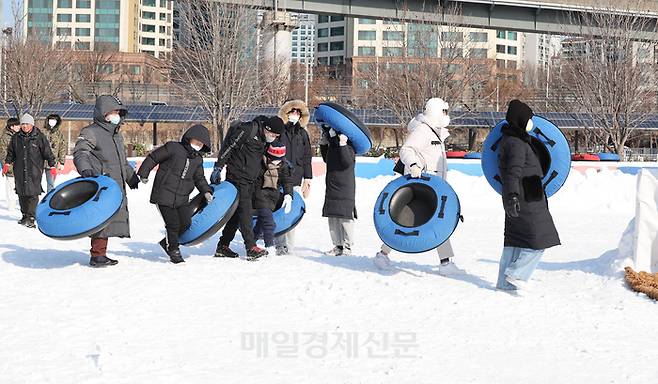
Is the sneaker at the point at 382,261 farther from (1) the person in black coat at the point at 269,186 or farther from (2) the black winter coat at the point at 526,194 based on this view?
(2) the black winter coat at the point at 526,194

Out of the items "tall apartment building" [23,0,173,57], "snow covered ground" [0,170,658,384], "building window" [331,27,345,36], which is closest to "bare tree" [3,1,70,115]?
"snow covered ground" [0,170,658,384]

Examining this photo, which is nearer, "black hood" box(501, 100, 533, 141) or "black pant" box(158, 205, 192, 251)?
"black hood" box(501, 100, 533, 141)

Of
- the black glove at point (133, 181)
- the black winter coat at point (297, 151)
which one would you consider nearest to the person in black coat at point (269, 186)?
the black winter coat at point (297, 151)

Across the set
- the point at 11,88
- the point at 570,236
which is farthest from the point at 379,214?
the point at 11,88

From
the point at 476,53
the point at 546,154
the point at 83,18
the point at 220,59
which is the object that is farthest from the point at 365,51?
the point at 546,154

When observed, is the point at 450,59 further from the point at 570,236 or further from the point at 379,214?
the point at 379,214

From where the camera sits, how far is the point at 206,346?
567 cm

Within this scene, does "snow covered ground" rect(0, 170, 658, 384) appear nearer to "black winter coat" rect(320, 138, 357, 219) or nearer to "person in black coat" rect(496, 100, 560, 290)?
"person in black coat" rect(496, 100, 560, 290)

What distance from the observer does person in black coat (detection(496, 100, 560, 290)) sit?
7.35 metres

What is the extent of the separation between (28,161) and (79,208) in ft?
17.8

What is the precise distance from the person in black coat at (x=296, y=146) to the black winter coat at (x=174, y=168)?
4.18 feet

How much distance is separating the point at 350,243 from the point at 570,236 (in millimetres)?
4454

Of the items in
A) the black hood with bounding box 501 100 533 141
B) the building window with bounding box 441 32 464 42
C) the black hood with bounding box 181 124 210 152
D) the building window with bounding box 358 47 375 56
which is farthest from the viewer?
the building window with bounding box 358 47 375 56

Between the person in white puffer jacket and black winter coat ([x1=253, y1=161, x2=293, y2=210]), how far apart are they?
4.60ft
